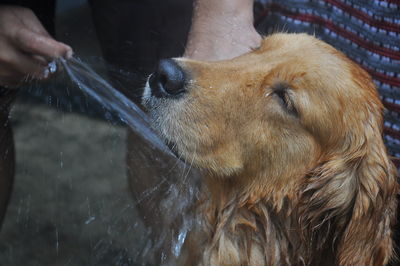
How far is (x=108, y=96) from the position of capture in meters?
3.85

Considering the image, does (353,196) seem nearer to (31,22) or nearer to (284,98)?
(284,98)

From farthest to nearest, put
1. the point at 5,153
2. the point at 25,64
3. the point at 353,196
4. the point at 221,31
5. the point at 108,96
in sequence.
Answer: the point at 108,96 < the point at 5,153 < the point at 221,31 < the point at 25,64 < the point at 353,196

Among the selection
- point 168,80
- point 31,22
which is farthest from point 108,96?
point 168,80

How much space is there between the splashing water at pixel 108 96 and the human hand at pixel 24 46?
0.38 ft

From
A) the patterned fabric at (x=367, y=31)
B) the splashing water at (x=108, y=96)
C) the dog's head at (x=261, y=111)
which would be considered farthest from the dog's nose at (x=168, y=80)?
the patterned fabric at (x=367, y=31)

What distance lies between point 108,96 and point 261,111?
1262 mm

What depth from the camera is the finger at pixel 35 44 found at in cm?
314

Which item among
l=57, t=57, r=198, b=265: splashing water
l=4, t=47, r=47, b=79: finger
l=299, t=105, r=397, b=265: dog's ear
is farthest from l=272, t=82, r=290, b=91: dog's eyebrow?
l=4, t=47, r=47, b=79: finger

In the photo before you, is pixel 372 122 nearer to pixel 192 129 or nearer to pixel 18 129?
A: pixel 192 129

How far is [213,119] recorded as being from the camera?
2850mm

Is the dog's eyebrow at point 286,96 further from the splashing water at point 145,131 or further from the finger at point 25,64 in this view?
the finger at point 25,64

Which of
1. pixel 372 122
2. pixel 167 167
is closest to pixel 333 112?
pixel 372 122

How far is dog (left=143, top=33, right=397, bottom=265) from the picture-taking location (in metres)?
2.85

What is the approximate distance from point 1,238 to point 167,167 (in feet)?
4.25
